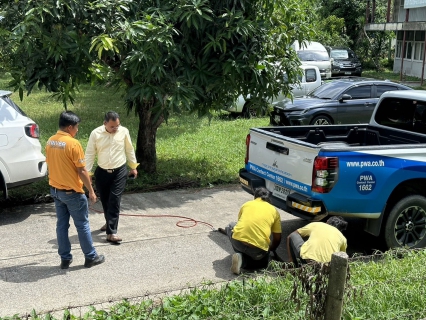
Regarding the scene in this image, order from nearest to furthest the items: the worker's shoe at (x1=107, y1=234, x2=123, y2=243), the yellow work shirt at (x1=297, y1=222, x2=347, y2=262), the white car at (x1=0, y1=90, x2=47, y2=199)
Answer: the yellow work shirt at (x1=297, y1=222, x2=347, y2=262), the worker's shoe at (x1=107, y1=234, x2=123, y2=243), the white car at (x1=0, y1=90, x2=47, y2=199)

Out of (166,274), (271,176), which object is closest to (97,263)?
(166,274)

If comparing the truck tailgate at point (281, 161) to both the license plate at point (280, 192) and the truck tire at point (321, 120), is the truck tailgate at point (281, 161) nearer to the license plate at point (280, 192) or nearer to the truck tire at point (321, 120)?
the license plate at point (280, 192)

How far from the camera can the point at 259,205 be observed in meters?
6.28

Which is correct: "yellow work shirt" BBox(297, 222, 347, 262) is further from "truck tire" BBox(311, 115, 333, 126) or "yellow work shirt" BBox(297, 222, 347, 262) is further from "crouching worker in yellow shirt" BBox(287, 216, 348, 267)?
"truck tire" BBox(311, 115, 333, 126)

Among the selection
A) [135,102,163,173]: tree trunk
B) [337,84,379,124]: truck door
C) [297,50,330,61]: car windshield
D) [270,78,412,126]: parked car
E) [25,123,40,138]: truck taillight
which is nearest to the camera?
[25,123,40,138]: truck taillight

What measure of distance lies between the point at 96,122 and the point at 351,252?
10.1 meters

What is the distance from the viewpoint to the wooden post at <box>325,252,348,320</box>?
13.0ft

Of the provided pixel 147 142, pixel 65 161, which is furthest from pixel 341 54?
pixel 65 161

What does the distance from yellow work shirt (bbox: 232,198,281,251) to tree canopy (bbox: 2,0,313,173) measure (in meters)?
2.48

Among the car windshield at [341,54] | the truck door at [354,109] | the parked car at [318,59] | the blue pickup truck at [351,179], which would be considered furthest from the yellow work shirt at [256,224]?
the car windshield at [341,54]

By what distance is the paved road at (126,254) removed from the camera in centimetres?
568

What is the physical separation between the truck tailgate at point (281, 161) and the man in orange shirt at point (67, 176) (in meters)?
2.24

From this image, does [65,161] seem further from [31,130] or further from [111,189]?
[31,130]

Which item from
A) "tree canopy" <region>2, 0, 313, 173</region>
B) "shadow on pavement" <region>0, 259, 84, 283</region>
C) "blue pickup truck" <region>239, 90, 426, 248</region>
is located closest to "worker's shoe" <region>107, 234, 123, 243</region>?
"shadow on pavement" <region>0, 259, 84, 283</region>
